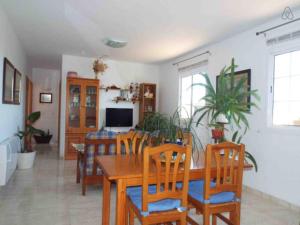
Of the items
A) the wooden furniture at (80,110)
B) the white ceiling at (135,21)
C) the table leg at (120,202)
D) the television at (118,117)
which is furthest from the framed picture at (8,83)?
the table leg at (120,202)

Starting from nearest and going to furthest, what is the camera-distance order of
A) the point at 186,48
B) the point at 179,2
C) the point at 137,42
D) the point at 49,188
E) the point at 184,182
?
the point at 184,182 → the point at 179,2 → the point at 49,188 → the point at 137,42 → the point at 186,48

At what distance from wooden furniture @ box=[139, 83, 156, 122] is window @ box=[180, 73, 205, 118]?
0.97 meters

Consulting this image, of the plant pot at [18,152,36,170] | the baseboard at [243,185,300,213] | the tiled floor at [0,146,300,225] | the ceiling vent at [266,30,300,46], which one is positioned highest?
the ceiling vent at [266,30,300,46]

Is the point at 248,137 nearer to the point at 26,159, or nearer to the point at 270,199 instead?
the point at 270,199

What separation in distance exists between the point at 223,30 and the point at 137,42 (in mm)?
1587

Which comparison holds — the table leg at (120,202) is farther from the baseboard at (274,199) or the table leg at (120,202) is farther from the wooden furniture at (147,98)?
the wooden furniture at (147,98)

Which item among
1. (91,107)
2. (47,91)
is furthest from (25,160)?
(47,91)

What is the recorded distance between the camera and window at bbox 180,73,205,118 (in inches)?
194

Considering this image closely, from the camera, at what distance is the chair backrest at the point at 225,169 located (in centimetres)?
178

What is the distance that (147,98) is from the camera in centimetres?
621

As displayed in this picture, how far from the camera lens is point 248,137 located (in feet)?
11.7

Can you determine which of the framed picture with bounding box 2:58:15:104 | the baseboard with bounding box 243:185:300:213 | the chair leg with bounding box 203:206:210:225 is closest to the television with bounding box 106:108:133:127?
the framed picture with bounding box 2:58:15:104

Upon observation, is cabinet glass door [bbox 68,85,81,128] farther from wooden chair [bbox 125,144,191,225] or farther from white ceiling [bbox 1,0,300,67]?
wooden chair [bbox 125,144,191,225]

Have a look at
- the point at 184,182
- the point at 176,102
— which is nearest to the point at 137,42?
the point at 176,102
